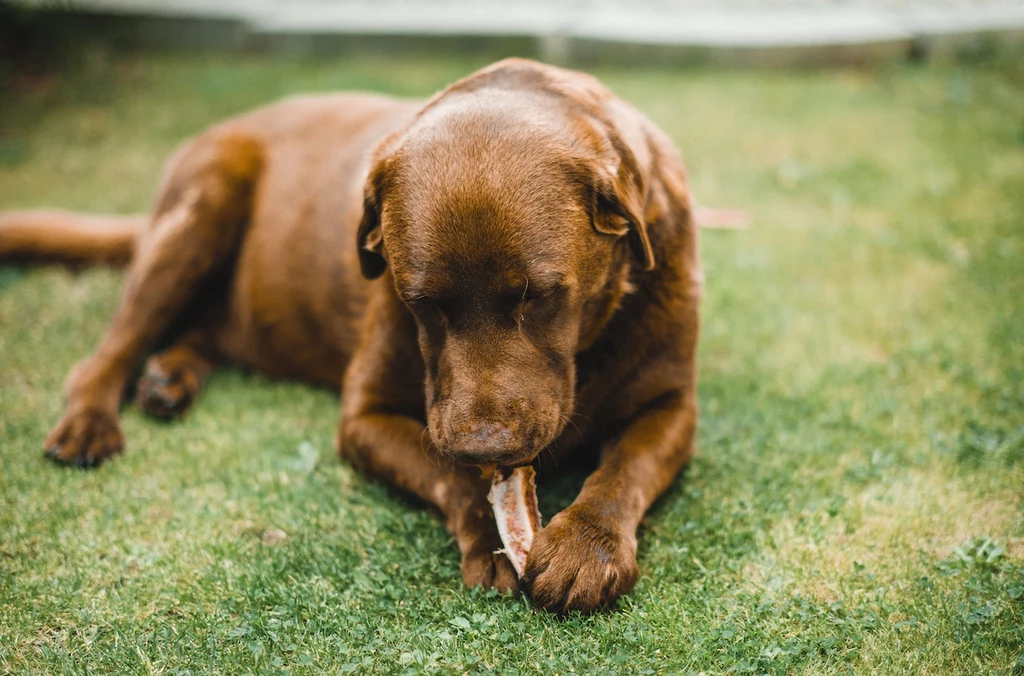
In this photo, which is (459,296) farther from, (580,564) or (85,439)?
(85,439)

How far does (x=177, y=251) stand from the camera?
4273 mm

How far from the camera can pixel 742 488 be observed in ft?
10.9

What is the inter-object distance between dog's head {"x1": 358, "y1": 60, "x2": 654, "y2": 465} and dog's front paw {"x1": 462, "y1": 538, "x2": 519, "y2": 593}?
36cm

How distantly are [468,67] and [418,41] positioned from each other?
1.99 ft

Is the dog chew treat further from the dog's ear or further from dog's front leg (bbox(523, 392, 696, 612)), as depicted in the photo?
the dog's ear

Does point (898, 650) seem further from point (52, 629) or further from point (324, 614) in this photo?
point (52, 629)

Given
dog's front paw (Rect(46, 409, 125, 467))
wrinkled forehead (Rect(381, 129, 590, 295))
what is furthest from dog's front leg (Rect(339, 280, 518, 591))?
dog's front paw (Rect(46, 409, 125, 467))

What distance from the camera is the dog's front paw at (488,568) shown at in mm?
2738

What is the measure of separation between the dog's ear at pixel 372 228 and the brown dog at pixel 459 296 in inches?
0.4

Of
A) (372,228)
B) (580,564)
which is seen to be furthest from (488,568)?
(372,228)

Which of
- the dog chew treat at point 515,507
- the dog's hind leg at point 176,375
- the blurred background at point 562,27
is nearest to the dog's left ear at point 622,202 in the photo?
the dog chew treat at point 515,507

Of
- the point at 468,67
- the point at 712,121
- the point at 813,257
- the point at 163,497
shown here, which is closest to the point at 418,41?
the point at 468,67

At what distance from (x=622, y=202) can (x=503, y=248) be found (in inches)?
17.6

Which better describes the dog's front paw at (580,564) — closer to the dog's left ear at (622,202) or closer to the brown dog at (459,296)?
the brown dog at (459,296)
